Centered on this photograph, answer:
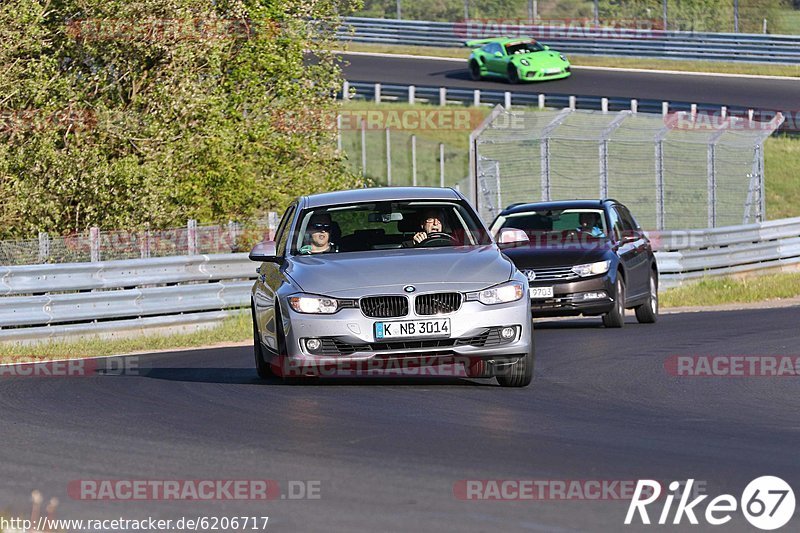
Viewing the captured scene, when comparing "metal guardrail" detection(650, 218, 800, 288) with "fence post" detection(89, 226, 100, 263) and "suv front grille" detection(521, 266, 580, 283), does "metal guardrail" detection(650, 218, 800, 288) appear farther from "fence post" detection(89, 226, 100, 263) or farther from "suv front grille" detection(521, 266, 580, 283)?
"fence post" detection(89, 226, 100, 263)

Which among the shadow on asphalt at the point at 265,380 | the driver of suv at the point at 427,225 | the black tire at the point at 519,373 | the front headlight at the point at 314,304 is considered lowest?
the shadow on asphalt at the point at 265,380

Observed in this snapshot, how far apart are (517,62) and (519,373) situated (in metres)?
37.5

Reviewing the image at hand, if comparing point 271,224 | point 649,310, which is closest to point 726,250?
point 649,310

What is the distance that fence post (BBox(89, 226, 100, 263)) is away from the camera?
19.8 metres

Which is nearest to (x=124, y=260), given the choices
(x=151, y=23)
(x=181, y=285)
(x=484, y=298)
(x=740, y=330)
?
(x=181, y=285)

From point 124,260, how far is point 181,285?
978 mm

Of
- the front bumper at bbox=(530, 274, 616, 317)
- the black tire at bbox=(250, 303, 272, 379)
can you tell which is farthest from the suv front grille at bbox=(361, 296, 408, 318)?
the front bumper at bbox=(530, 274, 616, 317)

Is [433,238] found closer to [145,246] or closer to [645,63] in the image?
[145,246]

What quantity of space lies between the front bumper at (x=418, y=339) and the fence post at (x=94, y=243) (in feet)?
31.4

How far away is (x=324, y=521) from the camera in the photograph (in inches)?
251

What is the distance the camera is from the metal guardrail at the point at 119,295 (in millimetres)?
18219

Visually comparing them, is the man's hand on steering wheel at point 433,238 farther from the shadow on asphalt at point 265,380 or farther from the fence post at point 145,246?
the fence post at point 145,246

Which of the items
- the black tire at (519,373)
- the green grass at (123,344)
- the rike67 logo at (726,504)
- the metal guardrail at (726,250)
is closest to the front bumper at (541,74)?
the metal guardrail at (726,250)

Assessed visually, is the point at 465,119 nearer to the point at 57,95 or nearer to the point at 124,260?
the point at 57,95
